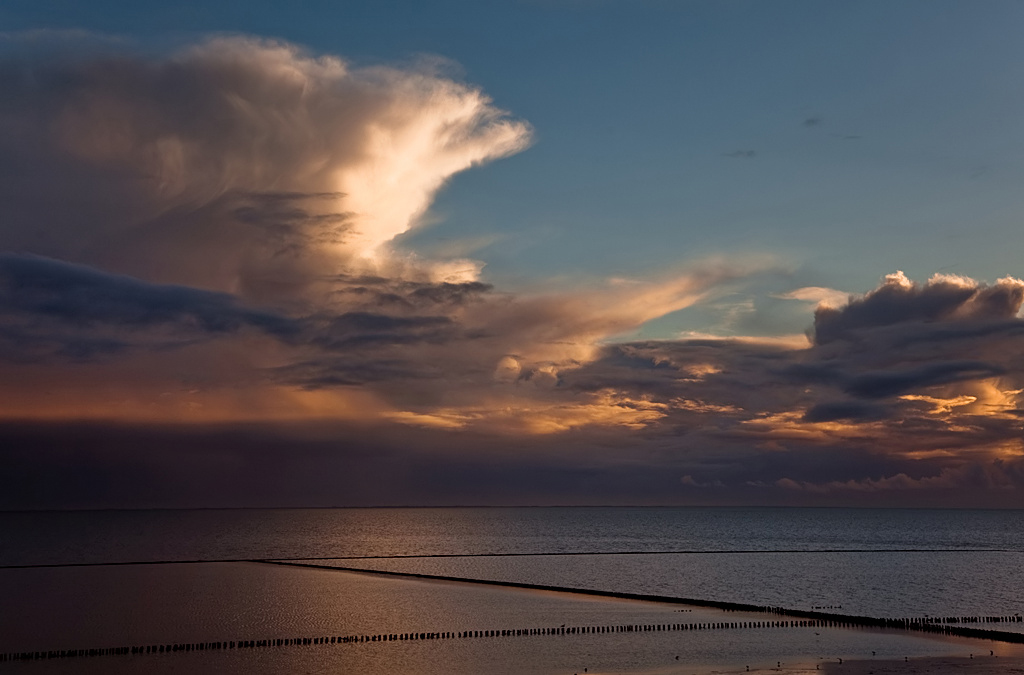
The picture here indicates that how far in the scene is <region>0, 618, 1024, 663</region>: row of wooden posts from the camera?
254 feet

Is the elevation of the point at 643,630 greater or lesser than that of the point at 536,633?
greater

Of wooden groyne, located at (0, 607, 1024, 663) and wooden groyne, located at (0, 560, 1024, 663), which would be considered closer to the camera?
wooden groyne, located at (0, 607, 1024, 663)

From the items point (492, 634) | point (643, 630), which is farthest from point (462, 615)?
point (643, 630)

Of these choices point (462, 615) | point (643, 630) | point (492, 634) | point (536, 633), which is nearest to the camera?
point (492, 634)

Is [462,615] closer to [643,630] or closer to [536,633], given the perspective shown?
Answer: [536,633]

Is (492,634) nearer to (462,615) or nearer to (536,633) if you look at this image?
(536,633)

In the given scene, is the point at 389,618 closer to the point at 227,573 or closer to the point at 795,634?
the point at 795,634

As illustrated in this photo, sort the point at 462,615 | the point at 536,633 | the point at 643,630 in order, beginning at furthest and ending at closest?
1. the point at 462,615
2. the point at 643,630
3. the point at 536,633

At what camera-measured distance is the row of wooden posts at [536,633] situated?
254 ft

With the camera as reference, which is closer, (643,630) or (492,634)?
(492,634)

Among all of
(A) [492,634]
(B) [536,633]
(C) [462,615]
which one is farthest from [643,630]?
(C) [462,615]

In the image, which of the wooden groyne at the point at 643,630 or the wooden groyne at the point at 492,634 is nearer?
the wooden groyne at the point at 492,634

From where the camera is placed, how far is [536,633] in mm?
88562

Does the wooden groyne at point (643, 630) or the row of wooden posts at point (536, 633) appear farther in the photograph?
the wooden groyne at point (643, 630)
